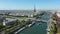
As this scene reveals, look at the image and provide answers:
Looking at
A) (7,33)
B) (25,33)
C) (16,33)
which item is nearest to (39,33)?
(25,33)

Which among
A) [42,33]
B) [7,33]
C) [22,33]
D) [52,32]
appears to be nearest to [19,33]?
[22,33]

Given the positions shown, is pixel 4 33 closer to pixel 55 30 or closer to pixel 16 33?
pixel 16 33

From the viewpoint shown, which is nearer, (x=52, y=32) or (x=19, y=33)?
(x=52, y=32)

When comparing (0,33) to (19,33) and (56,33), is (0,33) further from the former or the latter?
(56,33)

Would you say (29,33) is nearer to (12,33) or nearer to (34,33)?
(34,33)

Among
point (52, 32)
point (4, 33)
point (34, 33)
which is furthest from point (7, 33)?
point (52, 32)

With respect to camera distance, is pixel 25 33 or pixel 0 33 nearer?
pixel 0 33

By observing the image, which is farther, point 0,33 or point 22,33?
point 22,33
